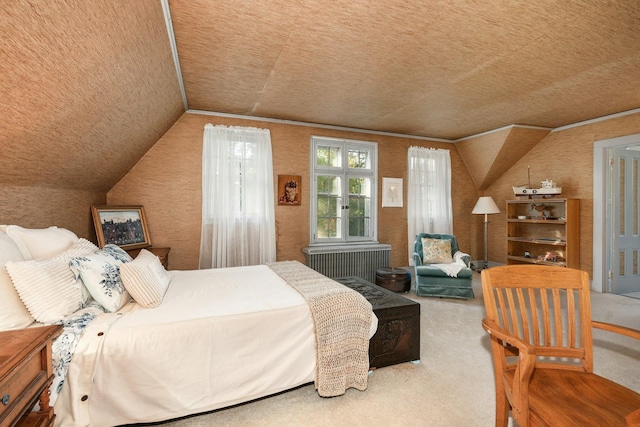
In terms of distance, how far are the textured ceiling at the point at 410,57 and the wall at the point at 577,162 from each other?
0.34 metres

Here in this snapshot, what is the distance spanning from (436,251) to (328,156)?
2.26 meters

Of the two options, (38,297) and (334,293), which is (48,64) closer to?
(38,297)

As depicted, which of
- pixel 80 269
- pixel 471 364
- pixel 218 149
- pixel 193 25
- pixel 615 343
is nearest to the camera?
pixel 80 269

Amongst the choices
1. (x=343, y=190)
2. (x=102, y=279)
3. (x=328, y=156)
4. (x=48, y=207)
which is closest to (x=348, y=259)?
(x=343, y=190)

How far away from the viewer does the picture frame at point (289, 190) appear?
4.48 m

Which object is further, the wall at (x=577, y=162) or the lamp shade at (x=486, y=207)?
the lamp shade at (x=486, y=207)

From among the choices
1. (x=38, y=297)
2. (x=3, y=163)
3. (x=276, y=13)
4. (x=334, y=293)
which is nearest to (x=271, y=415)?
(x=334, y=293)

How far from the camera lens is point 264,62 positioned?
2650mm

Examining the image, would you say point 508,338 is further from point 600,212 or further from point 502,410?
point 600,212

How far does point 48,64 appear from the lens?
147cm

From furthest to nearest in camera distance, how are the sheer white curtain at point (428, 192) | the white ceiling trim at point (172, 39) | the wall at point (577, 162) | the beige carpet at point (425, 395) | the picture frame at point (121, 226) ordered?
1. the sheer white curtain at point (428, 192)
2. the wall at point (577, 162)
3. the picture frame at point (121, 226)
4. the white ceiling trim at point (172, 39)
5. the beige carpet at point (425, 395)

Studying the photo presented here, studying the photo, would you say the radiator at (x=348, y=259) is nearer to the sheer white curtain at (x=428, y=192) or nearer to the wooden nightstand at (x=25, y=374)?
the sheer white curtain at (x=428, y=192)

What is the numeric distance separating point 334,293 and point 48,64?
81.4 inches

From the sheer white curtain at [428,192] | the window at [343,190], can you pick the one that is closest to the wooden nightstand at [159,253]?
the window at [343,190]
